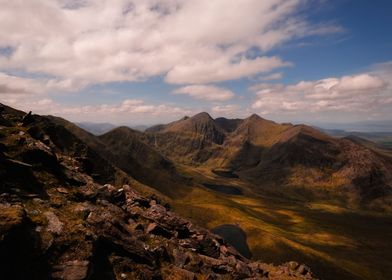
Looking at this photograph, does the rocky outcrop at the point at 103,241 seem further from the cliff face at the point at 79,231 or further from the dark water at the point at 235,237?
the dark water at the point at 235,237

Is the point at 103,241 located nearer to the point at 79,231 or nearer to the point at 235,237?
the point at 79,231

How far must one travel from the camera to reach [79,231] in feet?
95.0

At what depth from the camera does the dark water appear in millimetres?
140200

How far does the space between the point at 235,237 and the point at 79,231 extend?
136 meters

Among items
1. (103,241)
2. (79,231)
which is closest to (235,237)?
(103,241)

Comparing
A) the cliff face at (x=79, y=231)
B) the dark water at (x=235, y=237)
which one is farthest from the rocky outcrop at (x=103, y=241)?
the dark water at (x=235, y=237)

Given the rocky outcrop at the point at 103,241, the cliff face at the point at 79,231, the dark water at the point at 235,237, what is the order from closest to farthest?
the rocky outcrop at the point at 103,241 < the cliff face at the point at 79,231 < the dark water at the point at 235,237

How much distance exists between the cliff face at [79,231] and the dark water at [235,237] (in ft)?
316

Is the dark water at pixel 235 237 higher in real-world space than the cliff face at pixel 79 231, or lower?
lower

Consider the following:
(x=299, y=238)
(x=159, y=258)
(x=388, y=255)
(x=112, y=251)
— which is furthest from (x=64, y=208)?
(x=388, y=255)

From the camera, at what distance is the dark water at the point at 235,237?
140200 millimetres

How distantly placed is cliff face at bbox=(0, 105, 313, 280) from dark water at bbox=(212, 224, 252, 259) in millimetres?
96320

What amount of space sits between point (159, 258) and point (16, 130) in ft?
84.3

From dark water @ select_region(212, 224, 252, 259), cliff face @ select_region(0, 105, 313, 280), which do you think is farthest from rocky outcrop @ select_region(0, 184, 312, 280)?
dark water @ select_region(212, 224, 252, 259)
